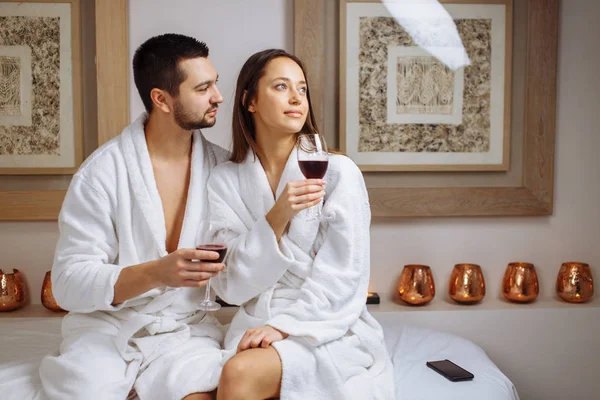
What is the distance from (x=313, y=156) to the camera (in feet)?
6.17

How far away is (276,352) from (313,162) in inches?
21.5

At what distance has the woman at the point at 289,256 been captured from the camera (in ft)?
6.15

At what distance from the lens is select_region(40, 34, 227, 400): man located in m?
1.83

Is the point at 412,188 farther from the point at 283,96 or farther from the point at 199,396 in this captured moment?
the point at 199,396

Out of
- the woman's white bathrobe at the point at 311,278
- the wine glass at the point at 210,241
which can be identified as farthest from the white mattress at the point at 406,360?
the wine glass at the point at 210,241

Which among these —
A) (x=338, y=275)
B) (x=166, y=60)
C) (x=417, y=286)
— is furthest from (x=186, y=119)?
(x=417, y=286)

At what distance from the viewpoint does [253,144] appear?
2285mm

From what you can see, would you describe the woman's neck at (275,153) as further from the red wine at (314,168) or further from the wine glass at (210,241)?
the wine glass at (210,241)

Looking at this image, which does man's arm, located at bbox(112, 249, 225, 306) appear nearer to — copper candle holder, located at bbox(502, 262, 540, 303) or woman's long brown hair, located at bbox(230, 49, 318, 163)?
woman's long brown hair, located at bbox(230, 49, 318, 163)

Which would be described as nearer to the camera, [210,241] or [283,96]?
[210,241]

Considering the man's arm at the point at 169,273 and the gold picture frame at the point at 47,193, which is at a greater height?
the gold picture frame at the point at 47,193

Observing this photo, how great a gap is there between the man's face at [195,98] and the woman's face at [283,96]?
0.59 feet

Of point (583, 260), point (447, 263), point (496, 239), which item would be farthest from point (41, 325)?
point (583, 260)

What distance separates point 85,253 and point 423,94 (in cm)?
166
